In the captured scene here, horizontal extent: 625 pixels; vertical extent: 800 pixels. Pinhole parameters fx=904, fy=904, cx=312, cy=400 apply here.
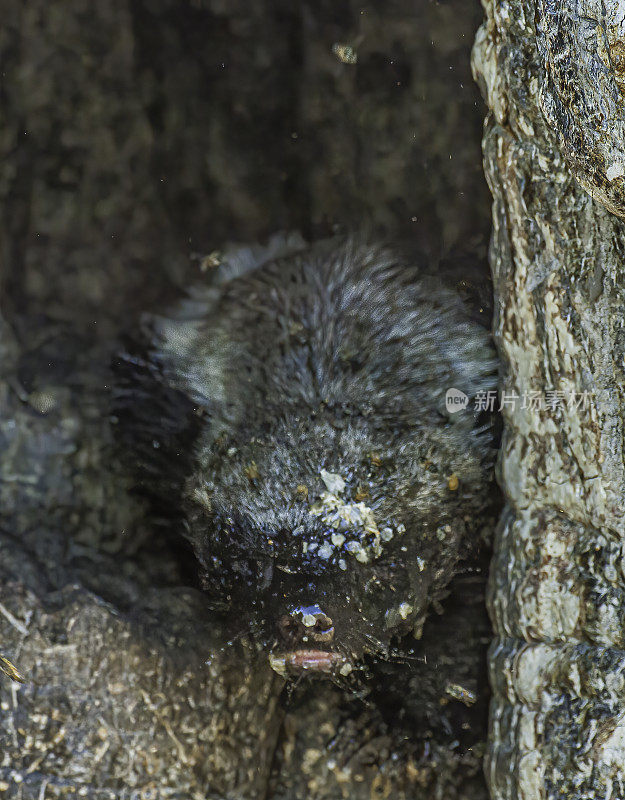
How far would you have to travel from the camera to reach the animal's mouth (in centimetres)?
105

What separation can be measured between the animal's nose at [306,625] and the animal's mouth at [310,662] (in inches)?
0.9

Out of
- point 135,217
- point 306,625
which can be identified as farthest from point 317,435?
point 135,217

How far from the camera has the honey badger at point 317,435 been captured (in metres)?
1.03

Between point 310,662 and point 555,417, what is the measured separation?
1.32 feet

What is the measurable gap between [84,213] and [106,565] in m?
0.42

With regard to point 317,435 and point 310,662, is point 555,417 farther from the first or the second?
point 310,662

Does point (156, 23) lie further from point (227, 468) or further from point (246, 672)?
point (246, 672)

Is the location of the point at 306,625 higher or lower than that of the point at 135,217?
lower

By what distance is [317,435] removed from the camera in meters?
1.04

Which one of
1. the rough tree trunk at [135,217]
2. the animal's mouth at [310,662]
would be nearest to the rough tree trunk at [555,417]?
the rough tree trunk at [135,217]

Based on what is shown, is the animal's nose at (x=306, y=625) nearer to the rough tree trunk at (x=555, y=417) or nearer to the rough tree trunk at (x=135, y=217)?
the rough tree trunk at (x=135, y=217)

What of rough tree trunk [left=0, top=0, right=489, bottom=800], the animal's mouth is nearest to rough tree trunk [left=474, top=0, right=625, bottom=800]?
rough tree trunk [left=0, top=0, right=489, bottom=800]

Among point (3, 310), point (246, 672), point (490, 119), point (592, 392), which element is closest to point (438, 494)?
point (592, 392)

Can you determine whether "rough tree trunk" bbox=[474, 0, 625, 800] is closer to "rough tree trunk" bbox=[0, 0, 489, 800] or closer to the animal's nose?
"rough tree trunk" bbox=[0, 0, 489, 800]
